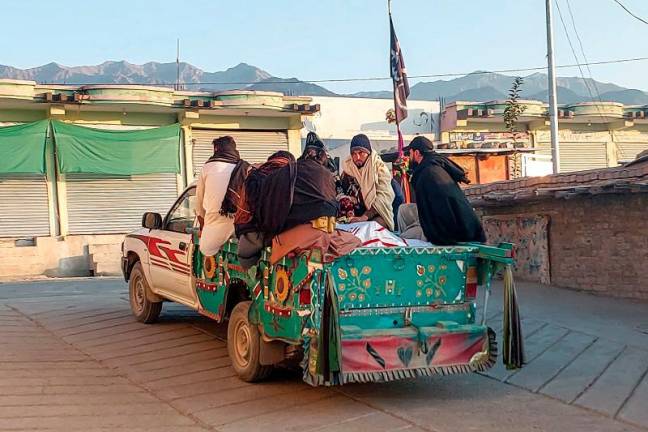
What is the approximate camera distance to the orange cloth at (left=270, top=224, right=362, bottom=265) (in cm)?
550

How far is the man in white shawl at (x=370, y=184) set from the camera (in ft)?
23.6

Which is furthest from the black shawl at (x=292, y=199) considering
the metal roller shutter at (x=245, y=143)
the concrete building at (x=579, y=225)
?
the metal roller shutter at (x=245, y=143)

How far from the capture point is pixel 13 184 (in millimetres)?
18172

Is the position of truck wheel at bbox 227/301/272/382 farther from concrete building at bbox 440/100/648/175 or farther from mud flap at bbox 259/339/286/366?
concrete building at bbox 440/100/648/175

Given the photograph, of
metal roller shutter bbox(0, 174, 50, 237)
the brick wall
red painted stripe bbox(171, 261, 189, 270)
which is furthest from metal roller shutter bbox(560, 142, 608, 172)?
red painted stripe bbox(171, 261, 189, 270)

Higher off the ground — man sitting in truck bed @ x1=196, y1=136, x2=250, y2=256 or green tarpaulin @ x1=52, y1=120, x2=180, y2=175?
green tarpaulin @ x1=52, y1=120, x2=180, y2=175

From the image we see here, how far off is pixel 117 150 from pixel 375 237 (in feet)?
46.1

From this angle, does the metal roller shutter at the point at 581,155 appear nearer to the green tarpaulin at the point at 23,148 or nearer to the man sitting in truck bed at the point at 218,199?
the green tarpaulin at the point at 23,148

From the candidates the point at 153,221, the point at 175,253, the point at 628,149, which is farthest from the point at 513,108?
the point at 175,253

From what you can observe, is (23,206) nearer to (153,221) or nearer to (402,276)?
(153,221)

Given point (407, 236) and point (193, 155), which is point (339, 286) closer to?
point (407, 236)

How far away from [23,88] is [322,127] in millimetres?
9967

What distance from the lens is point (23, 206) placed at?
1830 centimetres

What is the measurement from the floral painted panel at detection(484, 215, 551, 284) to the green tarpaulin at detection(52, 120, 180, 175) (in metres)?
9.27
